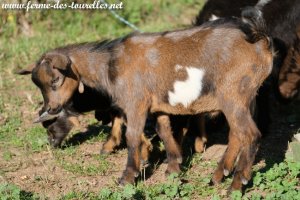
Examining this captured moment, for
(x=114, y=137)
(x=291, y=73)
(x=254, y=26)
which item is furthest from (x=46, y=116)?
(x=291, y=73)

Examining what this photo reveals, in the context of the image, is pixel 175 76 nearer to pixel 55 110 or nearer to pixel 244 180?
pixel 244 180

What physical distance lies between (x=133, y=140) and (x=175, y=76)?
Answer: 2.52ft

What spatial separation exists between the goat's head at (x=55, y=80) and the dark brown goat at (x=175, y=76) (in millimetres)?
10

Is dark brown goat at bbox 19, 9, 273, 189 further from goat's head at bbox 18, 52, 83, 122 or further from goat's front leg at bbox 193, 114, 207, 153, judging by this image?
goat's front leg at bbox 193, 114, 207, 153

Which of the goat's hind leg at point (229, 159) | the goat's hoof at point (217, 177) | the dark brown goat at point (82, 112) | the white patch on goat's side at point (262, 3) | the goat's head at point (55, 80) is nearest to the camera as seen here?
the goat's hind leg at point (229, 159)

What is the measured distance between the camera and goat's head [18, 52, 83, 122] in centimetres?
717

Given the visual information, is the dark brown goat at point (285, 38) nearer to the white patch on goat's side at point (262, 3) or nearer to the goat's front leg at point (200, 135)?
the white patch on goat's side at point (262, 3)

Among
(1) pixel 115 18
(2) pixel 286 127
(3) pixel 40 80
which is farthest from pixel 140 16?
(3) pixel 40 80

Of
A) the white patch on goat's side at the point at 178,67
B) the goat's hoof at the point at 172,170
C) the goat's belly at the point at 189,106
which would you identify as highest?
the white patch on goat's side at the point at 178,67

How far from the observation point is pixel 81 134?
8.83 metres

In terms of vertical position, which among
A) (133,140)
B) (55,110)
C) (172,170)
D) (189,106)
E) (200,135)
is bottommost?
(172,170)

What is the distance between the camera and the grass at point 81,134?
22.3 feet

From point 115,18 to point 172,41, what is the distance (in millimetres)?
6448

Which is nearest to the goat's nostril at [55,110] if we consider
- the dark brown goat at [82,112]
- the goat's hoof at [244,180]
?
the dark brown goat at [82,112]
